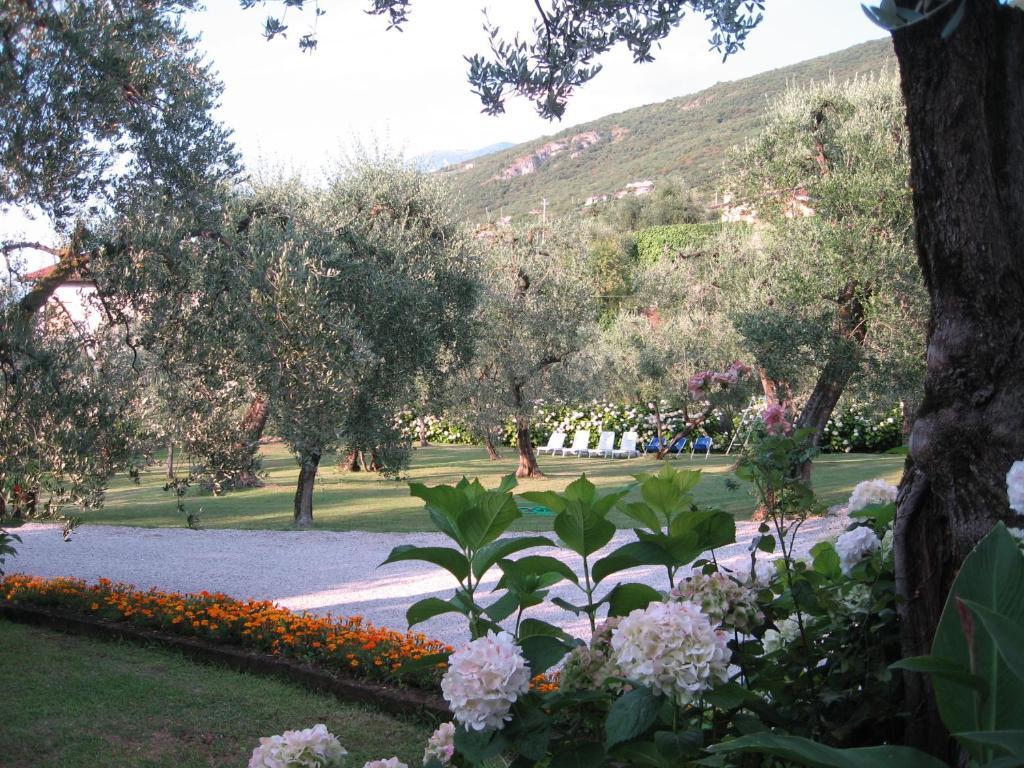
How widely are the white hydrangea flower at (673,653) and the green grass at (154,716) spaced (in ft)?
10.1

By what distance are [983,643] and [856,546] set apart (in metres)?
1.05

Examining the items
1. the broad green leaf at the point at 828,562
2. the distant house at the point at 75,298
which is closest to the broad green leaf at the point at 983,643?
the broad green leaf at the point at 828,562

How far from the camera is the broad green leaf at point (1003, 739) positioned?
833 mm

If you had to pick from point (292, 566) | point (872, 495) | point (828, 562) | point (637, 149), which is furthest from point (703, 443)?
point (637, 149)

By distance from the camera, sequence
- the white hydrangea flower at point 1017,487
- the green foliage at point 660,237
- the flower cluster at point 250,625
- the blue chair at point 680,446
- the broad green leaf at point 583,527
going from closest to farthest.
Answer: the white hydrangea flower at point 1017,487 < the broad green leaf at point 583,527 < the flower cluster at point 250,625 < the blue chair at point 680,446 < the green foliage at point 660,237

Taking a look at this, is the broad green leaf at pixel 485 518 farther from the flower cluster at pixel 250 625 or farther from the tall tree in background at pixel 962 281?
the flower cluster at pixel 250 625

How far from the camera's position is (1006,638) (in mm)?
861

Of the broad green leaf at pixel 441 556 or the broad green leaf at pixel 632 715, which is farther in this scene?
the broad green leaf at pixel 441 556

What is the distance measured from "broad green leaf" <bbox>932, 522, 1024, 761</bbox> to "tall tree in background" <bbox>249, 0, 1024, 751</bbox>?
837mm

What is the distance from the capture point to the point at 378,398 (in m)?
12.0

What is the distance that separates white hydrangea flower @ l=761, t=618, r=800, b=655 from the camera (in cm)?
204

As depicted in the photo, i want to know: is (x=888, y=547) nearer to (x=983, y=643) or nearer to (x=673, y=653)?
(x=673, y=653)

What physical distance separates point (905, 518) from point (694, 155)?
52887 mm

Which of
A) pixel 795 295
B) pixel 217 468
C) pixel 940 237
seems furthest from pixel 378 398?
pixel 940 237
